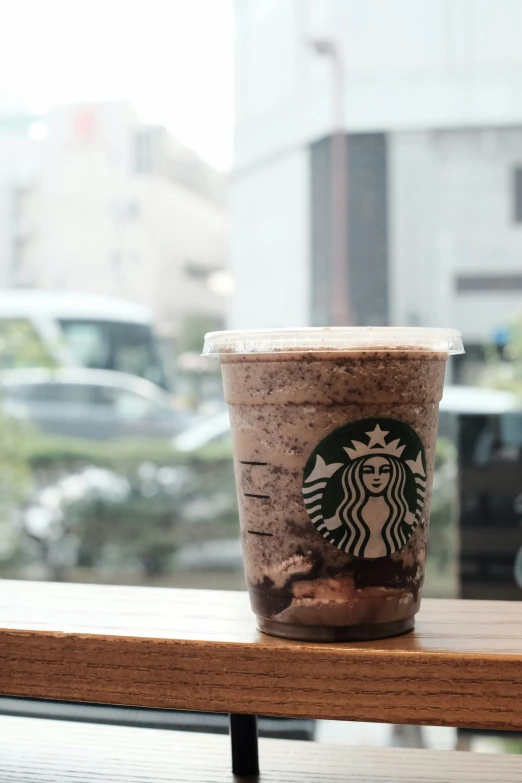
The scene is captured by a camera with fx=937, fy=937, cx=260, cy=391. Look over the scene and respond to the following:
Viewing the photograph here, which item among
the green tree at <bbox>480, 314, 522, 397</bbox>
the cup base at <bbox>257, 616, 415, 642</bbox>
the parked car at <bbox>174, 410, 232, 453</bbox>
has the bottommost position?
the parked car at <bbox>174, 410, 232, 453</bbox>

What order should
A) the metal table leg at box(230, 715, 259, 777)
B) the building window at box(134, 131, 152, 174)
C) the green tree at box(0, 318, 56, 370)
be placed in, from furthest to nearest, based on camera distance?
the building window at box(134, 131, 152, 174), the green tree at box(0, 318, 56, 370), the metal table leg at box(230, 715, 259, 777)

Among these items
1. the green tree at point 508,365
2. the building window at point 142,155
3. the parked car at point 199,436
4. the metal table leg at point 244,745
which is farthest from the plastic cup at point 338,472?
the building window at point 142,155

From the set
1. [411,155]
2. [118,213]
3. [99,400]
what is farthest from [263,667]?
[118,213]

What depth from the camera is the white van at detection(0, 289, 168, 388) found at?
146 inches

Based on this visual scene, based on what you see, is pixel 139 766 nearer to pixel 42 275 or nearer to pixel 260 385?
pixel 260 385

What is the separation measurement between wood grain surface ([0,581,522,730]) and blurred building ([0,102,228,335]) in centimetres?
305

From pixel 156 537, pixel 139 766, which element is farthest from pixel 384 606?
pixel 156 537

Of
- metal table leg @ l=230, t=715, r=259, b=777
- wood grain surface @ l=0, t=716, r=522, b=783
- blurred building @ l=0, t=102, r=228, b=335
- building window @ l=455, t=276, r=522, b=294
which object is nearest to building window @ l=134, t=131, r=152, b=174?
blurred building @ l=0, t=102, r=228, b=335

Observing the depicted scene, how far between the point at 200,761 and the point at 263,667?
0.22 meters

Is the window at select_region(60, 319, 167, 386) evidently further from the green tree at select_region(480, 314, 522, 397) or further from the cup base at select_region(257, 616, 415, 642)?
the cup base at select_region(257, 616, 415, 642)

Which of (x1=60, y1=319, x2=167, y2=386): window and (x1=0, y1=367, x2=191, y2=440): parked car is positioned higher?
(x1=60, y1=319, x2=167, y2=386): window

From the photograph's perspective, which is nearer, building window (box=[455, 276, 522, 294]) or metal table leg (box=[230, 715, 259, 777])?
metal table leg (box=[230, 715, 259, 777])

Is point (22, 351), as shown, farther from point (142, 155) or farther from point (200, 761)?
point (200, 761)

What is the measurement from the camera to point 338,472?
66cm
